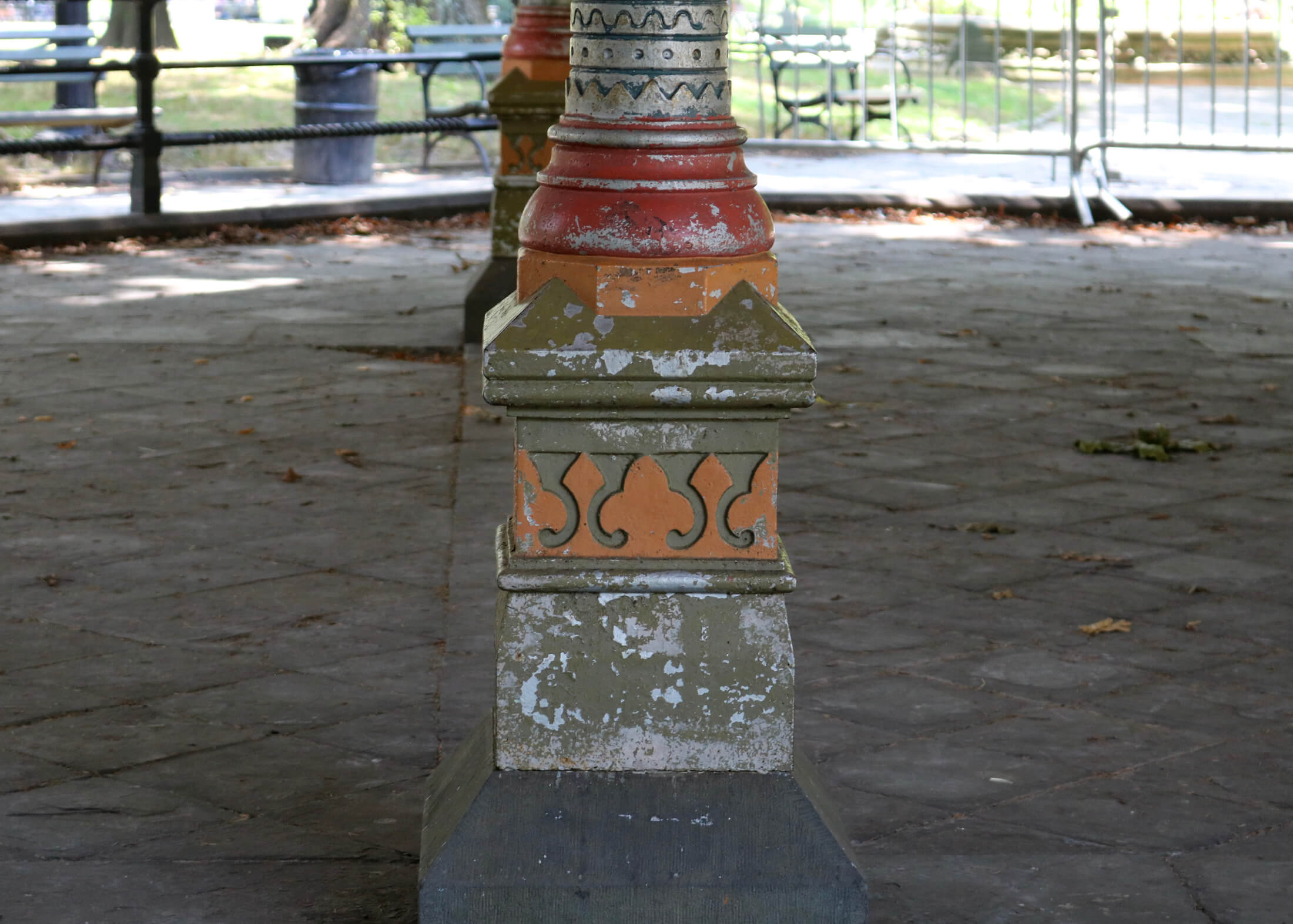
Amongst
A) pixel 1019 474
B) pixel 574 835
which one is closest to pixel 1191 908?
pixel 574 835

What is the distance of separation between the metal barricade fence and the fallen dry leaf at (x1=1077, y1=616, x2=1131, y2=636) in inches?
278

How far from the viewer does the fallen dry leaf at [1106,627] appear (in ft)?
12.4

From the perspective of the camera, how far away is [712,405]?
234cm

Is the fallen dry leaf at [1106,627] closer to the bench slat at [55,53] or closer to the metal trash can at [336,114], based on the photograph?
the metal trash can at [336,114]

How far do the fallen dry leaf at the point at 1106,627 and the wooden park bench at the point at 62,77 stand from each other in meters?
8.06

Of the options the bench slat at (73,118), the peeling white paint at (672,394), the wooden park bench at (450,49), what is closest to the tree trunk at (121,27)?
the wooden park bench at (450,49)

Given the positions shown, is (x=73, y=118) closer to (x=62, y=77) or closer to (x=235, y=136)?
(x=62, y=77)

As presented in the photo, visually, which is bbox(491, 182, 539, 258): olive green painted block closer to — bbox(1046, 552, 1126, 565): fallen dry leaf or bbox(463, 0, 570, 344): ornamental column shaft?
bbox(463, 0, 570, 344): ornamental column shaft

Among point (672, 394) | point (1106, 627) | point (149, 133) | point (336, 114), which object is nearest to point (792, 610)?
point (1106, 627)

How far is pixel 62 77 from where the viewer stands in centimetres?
1188

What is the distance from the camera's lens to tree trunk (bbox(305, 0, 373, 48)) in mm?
15633

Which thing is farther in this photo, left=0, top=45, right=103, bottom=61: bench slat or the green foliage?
the green foliage

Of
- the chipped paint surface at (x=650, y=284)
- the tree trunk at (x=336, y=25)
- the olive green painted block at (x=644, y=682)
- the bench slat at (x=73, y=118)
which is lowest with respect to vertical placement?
the olive green painted block at (x=644, y=682)

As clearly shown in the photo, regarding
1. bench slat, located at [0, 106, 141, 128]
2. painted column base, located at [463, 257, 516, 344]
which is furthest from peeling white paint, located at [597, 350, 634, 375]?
bench slat, located at [0, 106, 141, 128]
